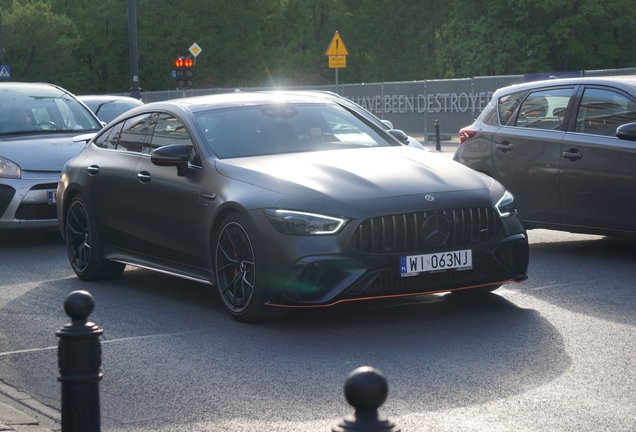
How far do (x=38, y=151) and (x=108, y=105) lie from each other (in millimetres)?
7529

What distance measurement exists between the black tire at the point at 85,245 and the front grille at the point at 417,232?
3277 mm

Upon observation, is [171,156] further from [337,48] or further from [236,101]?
[337,48]

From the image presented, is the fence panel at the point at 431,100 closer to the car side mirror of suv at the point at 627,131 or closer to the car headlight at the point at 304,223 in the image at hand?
the car side mirror of suv at the point at 627,131

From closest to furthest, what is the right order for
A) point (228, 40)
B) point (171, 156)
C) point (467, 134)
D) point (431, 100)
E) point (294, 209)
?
point (294, 209) → point (171, 156) → point (467, 134) → point (431, 100) → point (228, 40)

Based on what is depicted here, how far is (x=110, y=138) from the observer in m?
10.0

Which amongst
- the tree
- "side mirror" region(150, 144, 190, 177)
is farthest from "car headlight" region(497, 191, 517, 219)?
the tree

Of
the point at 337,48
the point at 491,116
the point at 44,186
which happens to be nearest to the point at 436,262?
the point at 491,116

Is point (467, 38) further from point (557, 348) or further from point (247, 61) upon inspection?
point (557, 348)

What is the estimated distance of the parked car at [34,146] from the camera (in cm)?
1227

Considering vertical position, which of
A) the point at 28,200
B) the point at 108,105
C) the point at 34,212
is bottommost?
the point at 34,212

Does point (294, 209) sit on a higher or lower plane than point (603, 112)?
lower

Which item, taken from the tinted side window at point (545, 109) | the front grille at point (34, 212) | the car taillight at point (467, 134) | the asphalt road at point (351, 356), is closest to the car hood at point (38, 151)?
the front grille at point (34, 212)

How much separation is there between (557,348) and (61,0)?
85.5 m

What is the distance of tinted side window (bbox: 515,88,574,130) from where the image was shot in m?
10.7
